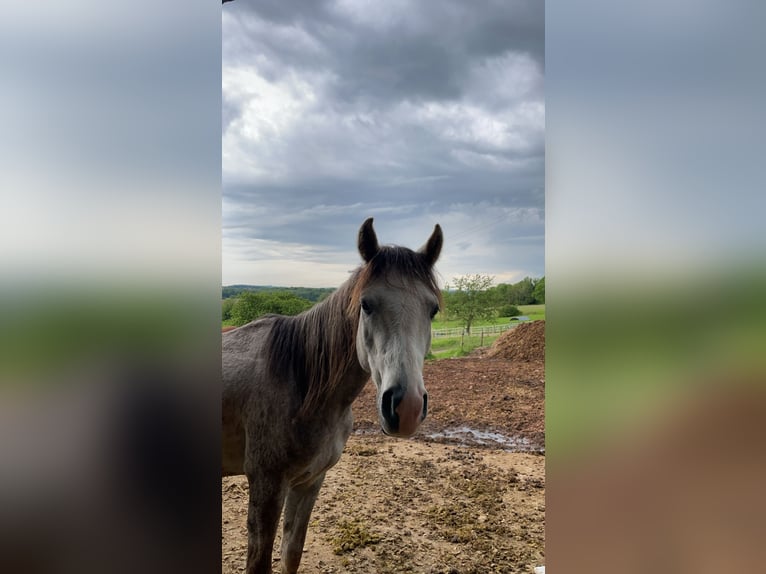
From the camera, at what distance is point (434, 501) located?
257 cm

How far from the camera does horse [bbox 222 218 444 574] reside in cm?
115

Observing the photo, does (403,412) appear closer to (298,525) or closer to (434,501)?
(298,525)

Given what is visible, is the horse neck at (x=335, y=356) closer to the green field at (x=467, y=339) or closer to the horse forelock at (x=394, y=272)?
the horse forelock at (x=394, y=272)

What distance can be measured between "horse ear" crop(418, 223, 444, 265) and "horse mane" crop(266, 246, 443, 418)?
27 mm

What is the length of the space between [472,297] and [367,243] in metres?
5.88

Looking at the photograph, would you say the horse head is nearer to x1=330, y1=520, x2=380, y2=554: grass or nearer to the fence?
x1=330, y1=520, x2=380, y2=554: grass

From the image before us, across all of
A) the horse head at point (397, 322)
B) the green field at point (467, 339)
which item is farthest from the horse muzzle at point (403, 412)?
the green field at point (467, 339)

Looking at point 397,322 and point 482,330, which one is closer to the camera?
point 397,322

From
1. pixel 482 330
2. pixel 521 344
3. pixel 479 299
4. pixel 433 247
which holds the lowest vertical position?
pixel 521 344

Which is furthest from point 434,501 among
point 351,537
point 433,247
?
point 433,247
